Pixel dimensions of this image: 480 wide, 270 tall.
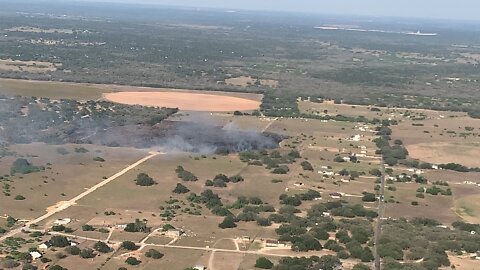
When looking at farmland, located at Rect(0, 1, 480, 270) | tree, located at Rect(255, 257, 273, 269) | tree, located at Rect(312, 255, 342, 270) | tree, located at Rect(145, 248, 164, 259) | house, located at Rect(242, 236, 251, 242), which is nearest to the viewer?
tree, located at Rect(312, 255, 342, 270)

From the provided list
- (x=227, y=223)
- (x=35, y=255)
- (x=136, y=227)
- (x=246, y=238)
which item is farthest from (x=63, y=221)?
(x=246, y=238)

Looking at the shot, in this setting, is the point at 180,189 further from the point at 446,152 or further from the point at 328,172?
the point at 446,152

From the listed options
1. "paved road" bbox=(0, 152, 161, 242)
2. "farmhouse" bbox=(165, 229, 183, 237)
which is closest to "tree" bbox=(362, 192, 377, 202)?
"farmhouse" bbox=(165, 229, 183, 237)

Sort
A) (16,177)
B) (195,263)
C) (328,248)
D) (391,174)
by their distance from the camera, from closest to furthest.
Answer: (195,263)
(328,248)
(16,177)
(391,174)

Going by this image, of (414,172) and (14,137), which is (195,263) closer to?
(414,172)

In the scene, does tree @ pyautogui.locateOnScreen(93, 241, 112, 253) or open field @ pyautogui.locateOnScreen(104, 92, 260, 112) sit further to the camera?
open field @ pyautogui.locateOnScreen(104, 92, 260, 112)

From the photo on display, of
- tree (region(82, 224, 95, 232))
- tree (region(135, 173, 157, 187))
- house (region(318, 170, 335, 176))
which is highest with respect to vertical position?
tree (region(82, 224, 95, 232))

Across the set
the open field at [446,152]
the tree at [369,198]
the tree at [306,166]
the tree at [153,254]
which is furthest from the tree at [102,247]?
the open field at [446,152]

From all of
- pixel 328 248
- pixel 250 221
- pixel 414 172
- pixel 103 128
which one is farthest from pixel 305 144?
pixel 328 248

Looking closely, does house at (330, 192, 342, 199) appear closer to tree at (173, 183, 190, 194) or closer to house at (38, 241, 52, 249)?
tree at (173, 183, 190, 194)
